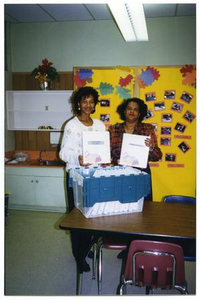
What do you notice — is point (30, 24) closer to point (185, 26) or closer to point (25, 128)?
point (25, 128)

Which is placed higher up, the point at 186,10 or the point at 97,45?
the point at 186,10

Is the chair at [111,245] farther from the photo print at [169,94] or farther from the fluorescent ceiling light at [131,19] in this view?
the photo print at [169,94]

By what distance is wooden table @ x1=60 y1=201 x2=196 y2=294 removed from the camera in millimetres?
1723

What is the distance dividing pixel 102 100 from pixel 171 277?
3229 millimetres

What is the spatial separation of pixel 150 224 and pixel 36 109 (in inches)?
138

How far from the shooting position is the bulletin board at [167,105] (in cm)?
426

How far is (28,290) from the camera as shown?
2406 millimetres

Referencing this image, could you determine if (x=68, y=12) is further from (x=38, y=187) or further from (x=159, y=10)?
(x=38, y=187)

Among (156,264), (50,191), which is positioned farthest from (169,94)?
(156,264)

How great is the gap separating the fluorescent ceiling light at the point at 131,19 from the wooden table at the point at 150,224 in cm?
191

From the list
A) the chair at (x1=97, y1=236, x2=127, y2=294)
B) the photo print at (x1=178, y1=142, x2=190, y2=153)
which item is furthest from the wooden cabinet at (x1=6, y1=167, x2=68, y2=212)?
the chair at (x1=97, y1=236, x2=127, y2=294)

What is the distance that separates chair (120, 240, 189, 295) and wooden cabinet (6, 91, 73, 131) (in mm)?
3275

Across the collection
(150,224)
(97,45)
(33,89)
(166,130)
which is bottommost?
(150,224)

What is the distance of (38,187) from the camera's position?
4.32 m
